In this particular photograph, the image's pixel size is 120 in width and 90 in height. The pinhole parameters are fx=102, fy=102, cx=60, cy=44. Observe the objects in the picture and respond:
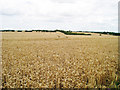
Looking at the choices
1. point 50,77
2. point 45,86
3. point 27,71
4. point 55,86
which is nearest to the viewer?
point 45,86

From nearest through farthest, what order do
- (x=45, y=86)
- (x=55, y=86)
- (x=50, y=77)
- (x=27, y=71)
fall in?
(x=45, y=86)
(x=55, y=86)
(x=50, y=77)
(x=27, y=71)

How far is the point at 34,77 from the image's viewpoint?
3.49m

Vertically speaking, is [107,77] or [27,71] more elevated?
[27,71]

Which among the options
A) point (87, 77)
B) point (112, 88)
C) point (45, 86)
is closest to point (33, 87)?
point (45, 86)

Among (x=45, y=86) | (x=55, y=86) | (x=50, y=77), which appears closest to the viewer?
(x=45, y=86)

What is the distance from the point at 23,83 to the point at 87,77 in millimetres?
2170

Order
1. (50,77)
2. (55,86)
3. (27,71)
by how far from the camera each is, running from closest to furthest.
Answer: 1. (55,86)
2. (50,77)
3. (27,71)

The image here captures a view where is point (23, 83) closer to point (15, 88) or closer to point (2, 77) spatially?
point (15, 88)

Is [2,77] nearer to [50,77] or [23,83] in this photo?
[23,83]

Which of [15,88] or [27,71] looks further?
[27,71]

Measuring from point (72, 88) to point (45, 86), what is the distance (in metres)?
0.77

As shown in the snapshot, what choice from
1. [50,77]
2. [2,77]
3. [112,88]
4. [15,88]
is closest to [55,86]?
[50,77]

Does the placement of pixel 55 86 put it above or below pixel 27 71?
below

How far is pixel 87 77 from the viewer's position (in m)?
3.65
